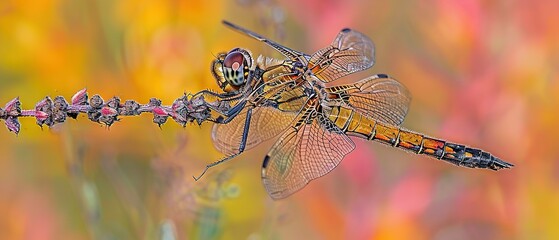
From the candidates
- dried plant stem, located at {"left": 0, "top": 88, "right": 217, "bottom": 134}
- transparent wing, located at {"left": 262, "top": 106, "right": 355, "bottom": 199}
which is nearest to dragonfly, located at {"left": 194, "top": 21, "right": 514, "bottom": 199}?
transparent wing, located at {"left": 262, "top": 106, "right": 355, "bottom": 199}

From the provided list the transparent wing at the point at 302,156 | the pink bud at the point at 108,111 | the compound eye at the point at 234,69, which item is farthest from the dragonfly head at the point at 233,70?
the pink bud at the point at 108,111

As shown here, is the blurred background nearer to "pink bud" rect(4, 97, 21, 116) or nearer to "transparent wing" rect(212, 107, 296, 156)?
"transparent wing" rect(212, 107, 296, 156)

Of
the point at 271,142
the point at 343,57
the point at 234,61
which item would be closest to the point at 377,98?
the point at 343,57

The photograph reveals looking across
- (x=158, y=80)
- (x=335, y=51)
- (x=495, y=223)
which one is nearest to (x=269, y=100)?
(x=335, y=51)

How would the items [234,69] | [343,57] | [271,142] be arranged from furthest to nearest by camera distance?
1. [271,142]
2. [343,57]
3. [234,69]

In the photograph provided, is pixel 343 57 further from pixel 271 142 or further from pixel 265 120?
pixel 271 142

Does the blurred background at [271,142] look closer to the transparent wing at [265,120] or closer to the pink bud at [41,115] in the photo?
the transparent wing at [265,120]
